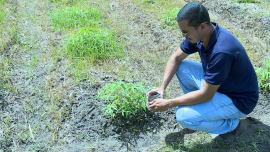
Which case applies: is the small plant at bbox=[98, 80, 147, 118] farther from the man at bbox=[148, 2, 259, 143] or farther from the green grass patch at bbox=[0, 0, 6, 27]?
the green grass patch at bbox=[0, 0, 6, 27]

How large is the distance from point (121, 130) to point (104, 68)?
3.39 feet

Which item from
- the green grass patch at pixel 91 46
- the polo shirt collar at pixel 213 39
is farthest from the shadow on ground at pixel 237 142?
the green grass patch at pixel 91 46

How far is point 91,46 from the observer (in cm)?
350

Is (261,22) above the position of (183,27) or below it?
below

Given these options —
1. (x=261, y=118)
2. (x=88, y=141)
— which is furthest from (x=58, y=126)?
(x=261, y=118)

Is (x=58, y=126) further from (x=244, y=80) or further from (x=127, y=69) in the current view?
(x=244, y=80)

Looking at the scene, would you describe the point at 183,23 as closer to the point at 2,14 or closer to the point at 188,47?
the point at 188,47

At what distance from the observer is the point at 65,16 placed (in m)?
4.20

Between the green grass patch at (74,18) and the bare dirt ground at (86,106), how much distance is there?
0.21 metres

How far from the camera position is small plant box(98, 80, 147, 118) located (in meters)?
2.51

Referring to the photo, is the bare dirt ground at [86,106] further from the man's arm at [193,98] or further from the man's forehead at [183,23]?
the man's forehead at [183,23]

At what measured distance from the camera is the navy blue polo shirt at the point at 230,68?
1880 millimetres

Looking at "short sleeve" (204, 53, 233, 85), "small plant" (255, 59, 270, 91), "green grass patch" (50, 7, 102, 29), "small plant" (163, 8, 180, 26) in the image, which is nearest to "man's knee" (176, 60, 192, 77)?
"short sleeve" (204, 53, 233, 85)

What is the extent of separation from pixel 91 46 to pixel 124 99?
1.24m
